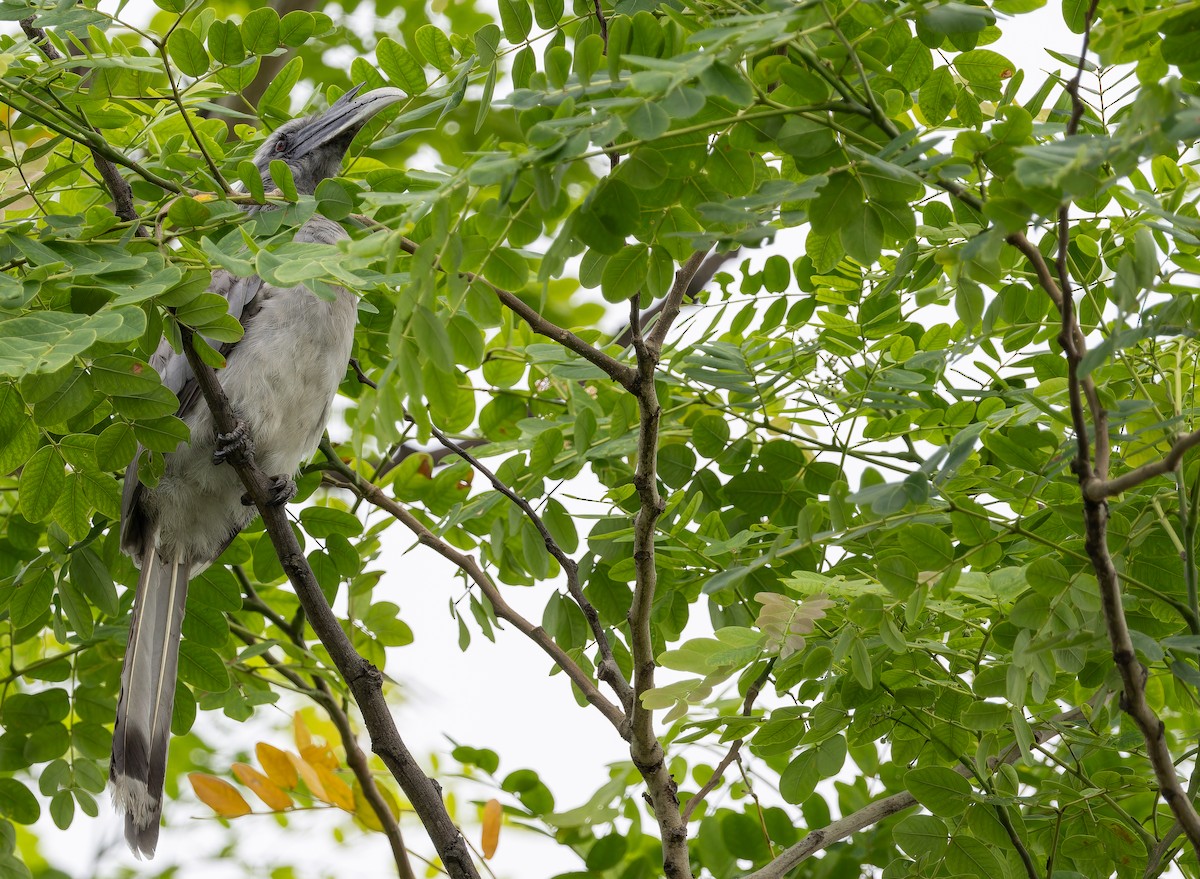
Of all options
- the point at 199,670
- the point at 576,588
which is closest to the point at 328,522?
the point at 199,670

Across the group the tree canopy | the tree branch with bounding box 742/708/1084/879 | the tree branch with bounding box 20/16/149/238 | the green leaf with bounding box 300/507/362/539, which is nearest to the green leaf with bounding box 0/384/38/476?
the tree canopy

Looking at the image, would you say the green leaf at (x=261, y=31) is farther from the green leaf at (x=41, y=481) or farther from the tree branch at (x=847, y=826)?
the tree branch at (x=847, y=826)

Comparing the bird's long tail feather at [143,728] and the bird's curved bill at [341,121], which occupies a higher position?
the bird's curved bill at [341,121]

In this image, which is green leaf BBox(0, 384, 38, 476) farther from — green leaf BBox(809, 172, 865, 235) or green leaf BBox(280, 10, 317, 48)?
green leaf BBox(809, 172, 865, 235)

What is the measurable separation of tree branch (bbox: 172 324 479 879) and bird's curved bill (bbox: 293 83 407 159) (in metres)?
1.07

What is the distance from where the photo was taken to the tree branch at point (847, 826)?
2.46 metres

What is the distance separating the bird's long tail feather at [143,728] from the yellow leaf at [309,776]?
1.28 ft

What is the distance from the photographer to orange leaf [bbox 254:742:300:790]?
357 cm

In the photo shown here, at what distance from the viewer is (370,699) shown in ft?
9.36

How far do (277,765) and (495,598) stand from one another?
107 cm

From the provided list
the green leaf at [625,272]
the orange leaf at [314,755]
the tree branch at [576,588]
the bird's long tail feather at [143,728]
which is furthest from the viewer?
the orange leaf at [314,755]

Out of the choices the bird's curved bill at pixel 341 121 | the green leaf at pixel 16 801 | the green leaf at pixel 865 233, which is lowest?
the green leaf at pixel 865 233

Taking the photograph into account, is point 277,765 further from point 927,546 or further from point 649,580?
point 927,546

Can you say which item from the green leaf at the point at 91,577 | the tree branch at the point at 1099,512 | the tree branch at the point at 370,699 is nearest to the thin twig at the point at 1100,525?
the tree branch at the point at 1099,512
